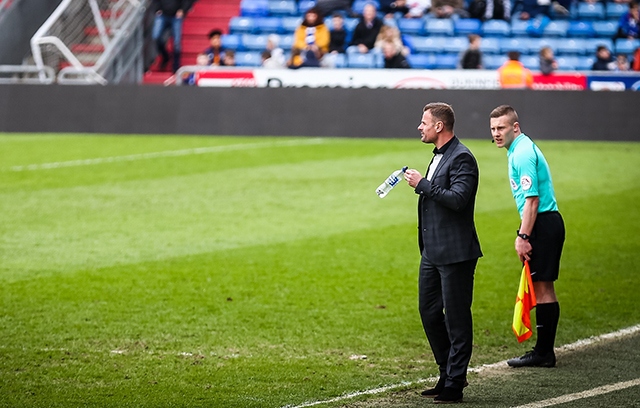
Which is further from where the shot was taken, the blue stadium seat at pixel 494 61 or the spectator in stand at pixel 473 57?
the blue stadium seat at pixel 494 61

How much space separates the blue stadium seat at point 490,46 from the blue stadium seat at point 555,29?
5.82 feet

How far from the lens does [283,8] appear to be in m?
29.1

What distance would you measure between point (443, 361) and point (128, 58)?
21.3 metres

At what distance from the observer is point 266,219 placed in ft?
48.4

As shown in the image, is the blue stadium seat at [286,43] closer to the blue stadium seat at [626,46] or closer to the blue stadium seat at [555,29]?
the blue stadium seat at [555,29]

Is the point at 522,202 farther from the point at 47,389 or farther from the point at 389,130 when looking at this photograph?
the point at 389,130

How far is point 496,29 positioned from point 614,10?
3673 mm

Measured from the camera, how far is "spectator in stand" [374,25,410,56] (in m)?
23.9

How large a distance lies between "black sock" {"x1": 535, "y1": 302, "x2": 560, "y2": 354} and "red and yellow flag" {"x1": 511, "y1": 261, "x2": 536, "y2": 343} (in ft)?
1.05

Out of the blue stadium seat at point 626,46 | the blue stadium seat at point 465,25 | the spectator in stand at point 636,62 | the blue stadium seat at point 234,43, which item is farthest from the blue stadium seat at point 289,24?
the spectator in stand at point 636,62

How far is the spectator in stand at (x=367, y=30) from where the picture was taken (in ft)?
83.6

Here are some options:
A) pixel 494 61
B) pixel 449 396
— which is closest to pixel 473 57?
pixel 494 61

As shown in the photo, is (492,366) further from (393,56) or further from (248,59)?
(248,59)

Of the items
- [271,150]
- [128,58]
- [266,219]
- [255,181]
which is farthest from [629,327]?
[128,58]
